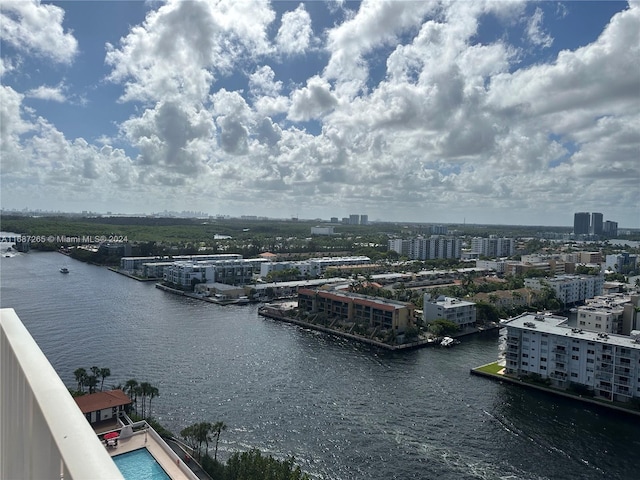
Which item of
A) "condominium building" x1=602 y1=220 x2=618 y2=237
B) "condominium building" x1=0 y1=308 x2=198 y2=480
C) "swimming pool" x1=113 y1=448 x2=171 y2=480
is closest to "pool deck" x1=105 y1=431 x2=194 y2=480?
"swimming pool" x1=113 y1=448 x2=171 y2=480

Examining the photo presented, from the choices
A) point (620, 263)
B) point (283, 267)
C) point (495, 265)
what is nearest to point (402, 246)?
point (495, 265)

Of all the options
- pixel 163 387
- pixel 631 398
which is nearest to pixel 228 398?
pixel 163 387

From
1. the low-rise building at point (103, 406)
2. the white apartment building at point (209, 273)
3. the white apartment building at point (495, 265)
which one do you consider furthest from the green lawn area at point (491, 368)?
the white apartment building at point (495, 265)

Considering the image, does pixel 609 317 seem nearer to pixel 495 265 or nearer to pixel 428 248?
pixel 495 265

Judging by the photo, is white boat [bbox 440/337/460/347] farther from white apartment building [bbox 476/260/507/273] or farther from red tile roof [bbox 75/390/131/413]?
white apartment building [bbox 476/260/507/273]

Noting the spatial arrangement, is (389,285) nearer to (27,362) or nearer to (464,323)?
(464,323)

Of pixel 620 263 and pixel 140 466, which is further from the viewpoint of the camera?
pixel 620 263

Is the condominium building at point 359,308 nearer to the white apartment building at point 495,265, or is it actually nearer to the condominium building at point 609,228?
the white apartment building at point 495,265
